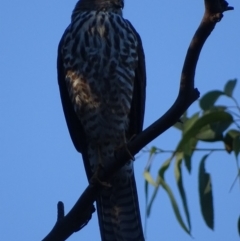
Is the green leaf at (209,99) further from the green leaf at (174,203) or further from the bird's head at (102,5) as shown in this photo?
the bird's head at (102,5)

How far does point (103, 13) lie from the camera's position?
14.5 feet

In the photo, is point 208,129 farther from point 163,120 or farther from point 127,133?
point 127,133

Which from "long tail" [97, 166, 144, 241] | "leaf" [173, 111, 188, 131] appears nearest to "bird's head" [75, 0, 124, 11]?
"long tail" [97, 166, 144, 241]

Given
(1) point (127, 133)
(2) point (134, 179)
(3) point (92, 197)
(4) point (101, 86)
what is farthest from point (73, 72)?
(3) point (92, 197)

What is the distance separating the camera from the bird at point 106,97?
4.03 m

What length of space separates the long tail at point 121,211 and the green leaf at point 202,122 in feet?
5.36

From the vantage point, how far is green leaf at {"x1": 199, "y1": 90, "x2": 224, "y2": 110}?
2.61 metres

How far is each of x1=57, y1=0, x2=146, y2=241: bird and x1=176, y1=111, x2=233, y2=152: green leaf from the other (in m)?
1.40

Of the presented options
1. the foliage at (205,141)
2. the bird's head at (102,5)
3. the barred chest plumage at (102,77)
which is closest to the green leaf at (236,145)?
the foliage at (205,141)

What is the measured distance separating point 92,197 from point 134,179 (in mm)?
1270

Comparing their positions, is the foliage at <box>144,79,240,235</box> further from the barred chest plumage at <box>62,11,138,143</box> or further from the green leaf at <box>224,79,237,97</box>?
the barred chest plumage at <box>62,11,138,143</box>

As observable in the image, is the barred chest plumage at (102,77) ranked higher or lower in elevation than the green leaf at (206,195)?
higher

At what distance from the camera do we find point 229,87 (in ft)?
8.53

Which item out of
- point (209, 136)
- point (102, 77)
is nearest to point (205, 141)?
point (209, 136)
